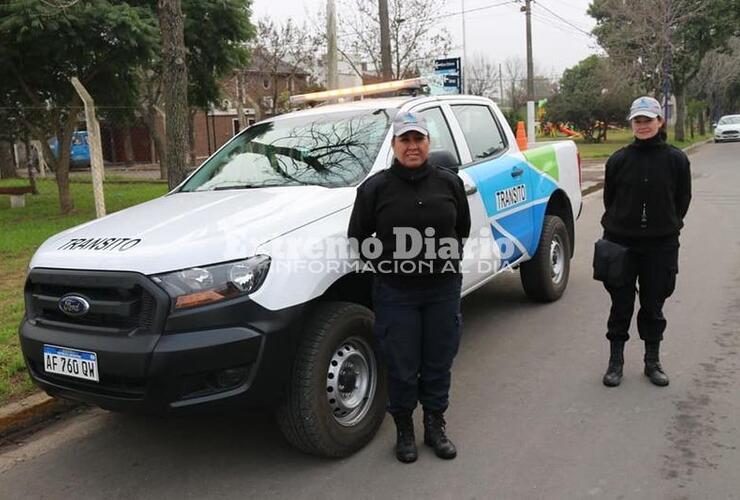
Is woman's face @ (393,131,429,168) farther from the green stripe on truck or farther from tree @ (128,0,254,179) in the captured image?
tree @ (128,0,254,179)

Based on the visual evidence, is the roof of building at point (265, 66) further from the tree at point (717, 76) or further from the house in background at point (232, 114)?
the tree at point (717, 76)

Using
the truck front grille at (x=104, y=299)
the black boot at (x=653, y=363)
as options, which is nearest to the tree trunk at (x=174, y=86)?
the truck front grille at (x=104, y=299)

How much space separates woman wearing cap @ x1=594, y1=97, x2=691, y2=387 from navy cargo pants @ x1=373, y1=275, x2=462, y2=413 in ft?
4.41

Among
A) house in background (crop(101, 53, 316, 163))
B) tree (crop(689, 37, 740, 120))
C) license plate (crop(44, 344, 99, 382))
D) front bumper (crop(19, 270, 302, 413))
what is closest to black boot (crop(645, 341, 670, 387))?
front bumper (crop(19, 270, 302, 413))

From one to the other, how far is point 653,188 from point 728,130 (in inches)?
1423

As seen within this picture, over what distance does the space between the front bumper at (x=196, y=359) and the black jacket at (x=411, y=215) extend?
21.1 inches

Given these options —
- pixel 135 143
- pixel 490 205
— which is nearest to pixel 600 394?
pixel 490 205

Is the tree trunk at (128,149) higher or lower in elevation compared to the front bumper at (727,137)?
higher

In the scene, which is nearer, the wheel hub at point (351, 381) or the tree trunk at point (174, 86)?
the wheel hub at point (351, 381)

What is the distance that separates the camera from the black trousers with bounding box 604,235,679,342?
4.24 meters

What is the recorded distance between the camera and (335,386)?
3.50m

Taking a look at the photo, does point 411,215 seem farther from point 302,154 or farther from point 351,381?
point 302,154

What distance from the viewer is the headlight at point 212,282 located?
3.05 meters

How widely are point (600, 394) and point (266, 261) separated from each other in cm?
235
